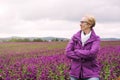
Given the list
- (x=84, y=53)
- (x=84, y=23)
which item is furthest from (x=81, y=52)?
(x=84, y=23)

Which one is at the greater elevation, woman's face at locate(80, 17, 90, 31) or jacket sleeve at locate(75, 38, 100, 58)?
woman's face at locate(80, 17, 90, 31)

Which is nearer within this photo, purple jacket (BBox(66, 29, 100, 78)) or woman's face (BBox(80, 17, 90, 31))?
woman's face (BBox(80, 17, 90, 31))

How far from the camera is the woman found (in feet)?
21.6

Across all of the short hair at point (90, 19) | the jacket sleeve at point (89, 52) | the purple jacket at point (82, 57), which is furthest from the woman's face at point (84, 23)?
the jacket sleeve at point (89, 52)

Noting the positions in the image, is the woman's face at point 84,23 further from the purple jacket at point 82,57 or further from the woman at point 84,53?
the purple jacket at point 82,57

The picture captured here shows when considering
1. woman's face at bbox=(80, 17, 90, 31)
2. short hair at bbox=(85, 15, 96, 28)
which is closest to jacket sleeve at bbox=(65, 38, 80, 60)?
woman's face at bbox=(80, 17, 90, 31)

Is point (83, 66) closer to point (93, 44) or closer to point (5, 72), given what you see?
point (93, 44)

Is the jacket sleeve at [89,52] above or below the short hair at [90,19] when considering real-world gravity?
below

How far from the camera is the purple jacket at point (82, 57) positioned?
664 cm

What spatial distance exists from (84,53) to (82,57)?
0.26 ft

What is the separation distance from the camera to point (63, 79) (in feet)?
35.0

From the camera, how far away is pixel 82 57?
21.8ft

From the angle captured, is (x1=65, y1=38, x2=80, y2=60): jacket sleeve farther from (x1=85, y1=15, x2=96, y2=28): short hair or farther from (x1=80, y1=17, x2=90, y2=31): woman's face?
(x1=85, y1=15, x2=96, y2=28): short hair

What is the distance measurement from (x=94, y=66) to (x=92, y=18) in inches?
32.9
